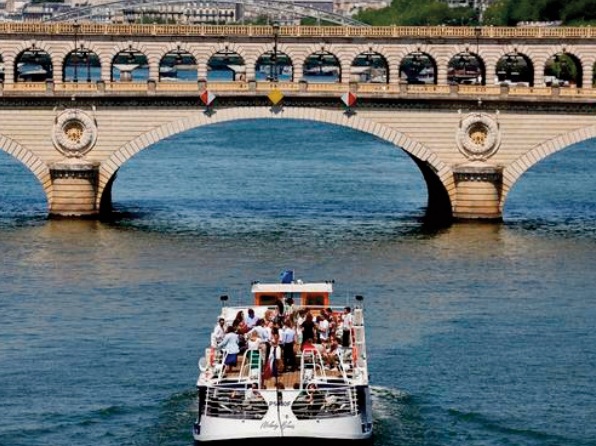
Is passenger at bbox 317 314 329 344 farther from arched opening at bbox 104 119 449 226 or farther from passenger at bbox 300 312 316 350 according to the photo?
arched opening at bbox 104 119 449 226

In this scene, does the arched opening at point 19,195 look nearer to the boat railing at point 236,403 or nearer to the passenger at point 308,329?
the passenger at point 308,329

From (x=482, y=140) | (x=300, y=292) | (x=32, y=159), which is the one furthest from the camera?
(x=482, y=140)

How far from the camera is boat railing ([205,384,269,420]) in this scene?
65.8m

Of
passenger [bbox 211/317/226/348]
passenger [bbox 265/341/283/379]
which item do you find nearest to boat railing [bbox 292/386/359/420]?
passenger [bbox 265/341/283/379]

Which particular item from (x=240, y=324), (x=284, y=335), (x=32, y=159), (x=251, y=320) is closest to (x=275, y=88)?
(x=32, y=159)

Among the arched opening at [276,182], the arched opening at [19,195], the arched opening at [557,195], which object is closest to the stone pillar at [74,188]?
the arched opening at [19,195]

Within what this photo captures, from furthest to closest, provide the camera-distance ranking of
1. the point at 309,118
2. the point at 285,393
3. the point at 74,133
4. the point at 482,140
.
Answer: the point at 309,118 < the point at 482,140 < the point at 74,133 < the point at 285,393

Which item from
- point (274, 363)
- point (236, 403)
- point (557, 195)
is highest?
point (274, 363)

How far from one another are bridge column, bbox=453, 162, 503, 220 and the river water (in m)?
1.37

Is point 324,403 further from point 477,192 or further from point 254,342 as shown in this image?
point 477,192

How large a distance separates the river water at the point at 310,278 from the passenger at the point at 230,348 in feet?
10.6

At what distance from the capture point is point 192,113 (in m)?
118

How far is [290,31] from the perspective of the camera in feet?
401

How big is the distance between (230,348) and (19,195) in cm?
6689
